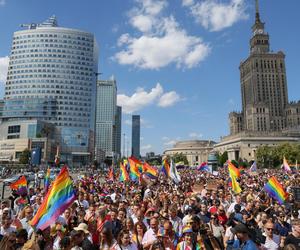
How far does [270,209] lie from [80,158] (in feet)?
403

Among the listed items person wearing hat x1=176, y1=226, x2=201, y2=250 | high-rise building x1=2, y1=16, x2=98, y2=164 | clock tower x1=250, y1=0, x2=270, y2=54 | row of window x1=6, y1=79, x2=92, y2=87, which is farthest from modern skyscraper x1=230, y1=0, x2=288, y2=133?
person wearing hat x1=176, y1=226, x2=201, y2=250

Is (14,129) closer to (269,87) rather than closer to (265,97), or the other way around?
(265,97)

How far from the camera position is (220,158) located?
143 m

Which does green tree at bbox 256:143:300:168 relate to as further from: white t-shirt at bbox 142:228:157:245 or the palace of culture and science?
white t-shirt at bbox 142:228:157:245

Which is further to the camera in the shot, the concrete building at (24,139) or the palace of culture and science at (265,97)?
the palace of culture and science at (265,97)

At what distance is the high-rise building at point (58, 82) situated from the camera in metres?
126

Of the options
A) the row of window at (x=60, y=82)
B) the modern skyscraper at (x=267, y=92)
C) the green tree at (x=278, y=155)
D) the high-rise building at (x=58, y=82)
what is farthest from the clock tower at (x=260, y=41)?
the row of window at (x=60, y=82)

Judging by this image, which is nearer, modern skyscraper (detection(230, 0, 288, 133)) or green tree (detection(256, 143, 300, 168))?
green tree (detection(256, 143, 300, 168))

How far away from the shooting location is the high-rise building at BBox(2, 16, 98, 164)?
413 feet

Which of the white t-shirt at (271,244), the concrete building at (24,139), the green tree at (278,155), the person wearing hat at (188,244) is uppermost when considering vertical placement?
the concrete building at (24,139)

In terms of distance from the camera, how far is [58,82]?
130m

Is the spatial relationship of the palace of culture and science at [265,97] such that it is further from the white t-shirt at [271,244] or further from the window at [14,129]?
the white t-shirt at [271,244]

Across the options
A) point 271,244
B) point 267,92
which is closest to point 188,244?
point 271,244

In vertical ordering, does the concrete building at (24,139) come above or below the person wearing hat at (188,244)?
above
